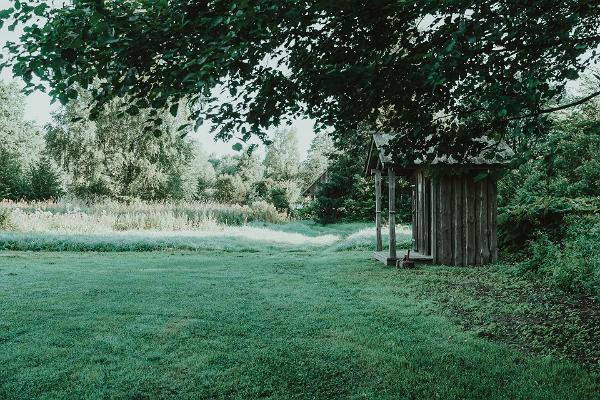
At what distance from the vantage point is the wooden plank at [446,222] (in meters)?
11.5

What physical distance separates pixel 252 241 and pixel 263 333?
12.3 m

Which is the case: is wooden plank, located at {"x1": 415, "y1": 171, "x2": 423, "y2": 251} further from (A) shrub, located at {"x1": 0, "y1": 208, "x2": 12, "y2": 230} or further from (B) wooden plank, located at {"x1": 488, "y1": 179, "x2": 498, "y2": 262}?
(A) shrub, located at {"x1": 0, "y1": 208, "x2": 12, "y2": 230}

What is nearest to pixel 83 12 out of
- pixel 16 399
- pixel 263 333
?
pixel 16 399

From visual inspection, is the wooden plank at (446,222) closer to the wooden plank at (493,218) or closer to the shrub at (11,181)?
the wooden plank at (493,218)

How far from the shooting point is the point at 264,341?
17.1 feet

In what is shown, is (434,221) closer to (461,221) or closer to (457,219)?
(457,219)

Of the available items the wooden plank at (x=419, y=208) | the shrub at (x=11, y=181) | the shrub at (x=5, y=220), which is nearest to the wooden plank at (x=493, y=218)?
the wooden plank at (x=419, y=208)

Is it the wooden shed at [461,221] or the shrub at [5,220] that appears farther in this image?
the shrub at [5,220]

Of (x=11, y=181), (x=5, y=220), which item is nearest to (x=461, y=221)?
(x=5, y=220)

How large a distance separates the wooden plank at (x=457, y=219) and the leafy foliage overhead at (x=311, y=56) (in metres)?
6.38

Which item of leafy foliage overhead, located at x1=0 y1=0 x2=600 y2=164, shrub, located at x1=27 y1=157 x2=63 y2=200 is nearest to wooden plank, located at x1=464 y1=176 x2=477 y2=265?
leafy foliage overhead, located at x1=0 y1=0 x2=600 y2=164

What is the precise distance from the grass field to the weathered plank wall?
6.55ft

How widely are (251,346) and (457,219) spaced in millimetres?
7933

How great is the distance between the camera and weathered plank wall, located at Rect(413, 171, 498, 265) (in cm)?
1155
